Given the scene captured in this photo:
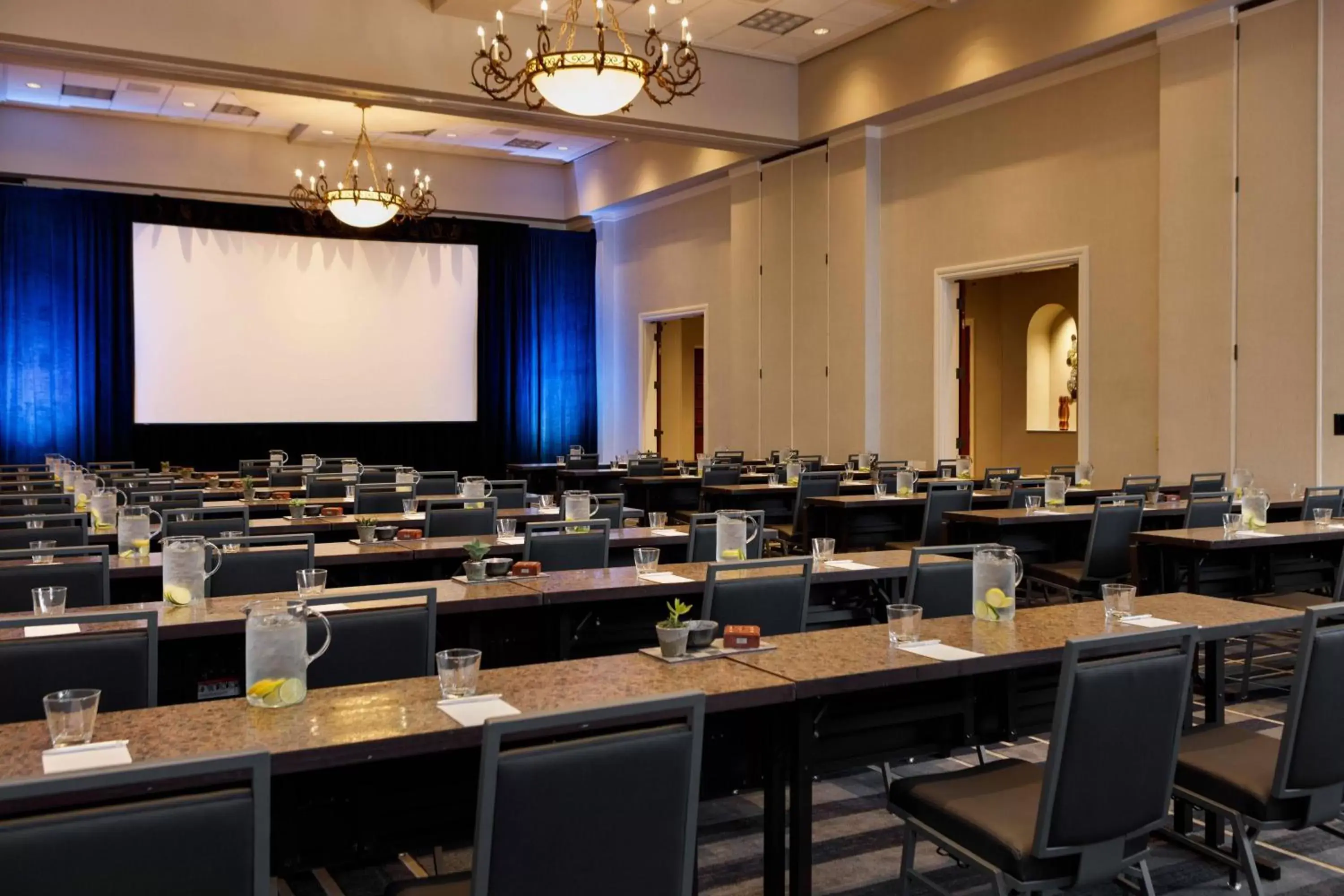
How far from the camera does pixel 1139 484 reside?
26.0ft

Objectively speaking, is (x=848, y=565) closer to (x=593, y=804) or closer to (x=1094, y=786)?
(x=1094, y=786)

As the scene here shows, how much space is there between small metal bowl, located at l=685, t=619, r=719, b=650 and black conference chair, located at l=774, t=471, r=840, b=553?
5.00m

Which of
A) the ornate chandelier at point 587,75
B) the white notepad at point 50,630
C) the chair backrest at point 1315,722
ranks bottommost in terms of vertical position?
the chair backrest at point 1315,722

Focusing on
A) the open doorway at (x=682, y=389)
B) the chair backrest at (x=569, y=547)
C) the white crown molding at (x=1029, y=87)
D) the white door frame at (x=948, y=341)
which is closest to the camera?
the chair backrest at (x=569, y=547)

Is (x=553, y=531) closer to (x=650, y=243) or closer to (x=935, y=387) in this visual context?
(x=935, y=387)

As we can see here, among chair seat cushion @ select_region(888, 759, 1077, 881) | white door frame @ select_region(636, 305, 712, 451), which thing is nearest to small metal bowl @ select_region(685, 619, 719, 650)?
chair seat cushion @ select_region(888, 759, 1077, 881)

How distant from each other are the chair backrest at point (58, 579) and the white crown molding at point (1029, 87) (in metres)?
8.53

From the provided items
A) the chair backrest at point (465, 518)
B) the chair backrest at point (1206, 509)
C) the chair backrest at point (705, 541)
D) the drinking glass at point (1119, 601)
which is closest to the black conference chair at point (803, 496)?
the chair backrest at point (1206, 509)

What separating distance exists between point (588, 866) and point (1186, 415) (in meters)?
8.15

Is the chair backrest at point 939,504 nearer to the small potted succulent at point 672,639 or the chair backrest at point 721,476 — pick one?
the chair backrest at point 721,476

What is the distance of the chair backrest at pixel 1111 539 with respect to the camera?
573 cm

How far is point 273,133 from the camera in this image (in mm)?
15484

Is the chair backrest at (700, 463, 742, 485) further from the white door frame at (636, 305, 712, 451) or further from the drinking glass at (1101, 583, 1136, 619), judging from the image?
the white door frame at (636, 305, 712, 451)

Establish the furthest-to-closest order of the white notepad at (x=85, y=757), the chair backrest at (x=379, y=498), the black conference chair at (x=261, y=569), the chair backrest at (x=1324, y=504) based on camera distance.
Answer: the chair backrest at (x=379, y=498), the chair backrest at (x=1324, y=504), the black conference chair at (x=261, y=569), the white notepad at (x=85, y=757)
